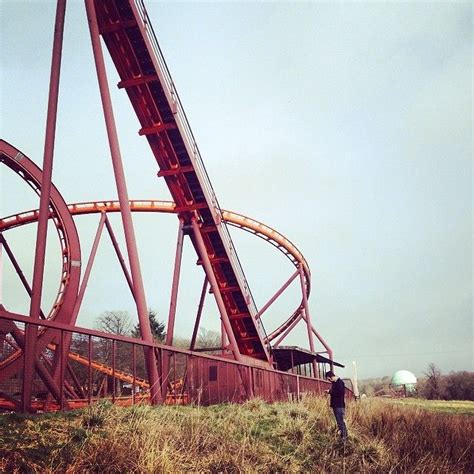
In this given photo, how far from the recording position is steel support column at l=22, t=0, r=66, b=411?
6.60 meters

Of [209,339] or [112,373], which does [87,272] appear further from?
[209,339]

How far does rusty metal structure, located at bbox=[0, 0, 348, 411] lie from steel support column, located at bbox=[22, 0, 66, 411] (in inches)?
0.8

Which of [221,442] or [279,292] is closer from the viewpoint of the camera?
[221,442]

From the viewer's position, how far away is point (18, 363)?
6.94 metres

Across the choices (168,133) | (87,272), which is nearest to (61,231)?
(87,272)

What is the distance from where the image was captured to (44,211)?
941 cm

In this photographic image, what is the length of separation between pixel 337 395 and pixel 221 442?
3.60m

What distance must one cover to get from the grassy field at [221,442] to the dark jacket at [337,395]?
22.6 inches

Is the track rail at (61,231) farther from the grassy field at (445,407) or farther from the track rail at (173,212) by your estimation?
the grassy field at (445,407)

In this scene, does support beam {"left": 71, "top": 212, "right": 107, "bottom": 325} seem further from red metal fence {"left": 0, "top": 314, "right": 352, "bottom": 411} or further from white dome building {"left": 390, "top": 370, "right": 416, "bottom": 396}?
white dome building {"left": 390, "top": 370, "right": 416, "bottom": 396}

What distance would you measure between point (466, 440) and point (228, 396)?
562 cm

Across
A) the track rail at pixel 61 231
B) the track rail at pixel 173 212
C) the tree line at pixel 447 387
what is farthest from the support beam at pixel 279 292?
the tree line at pixel 447 387

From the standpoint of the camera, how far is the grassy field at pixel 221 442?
5.11 meters

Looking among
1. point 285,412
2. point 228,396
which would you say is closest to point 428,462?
point 285,412
